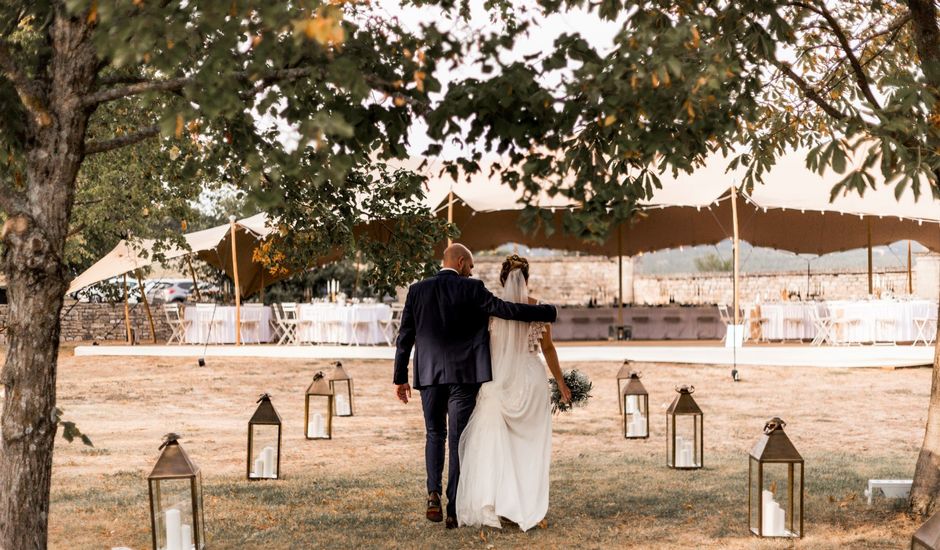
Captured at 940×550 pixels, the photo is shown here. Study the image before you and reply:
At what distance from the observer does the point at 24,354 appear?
411cm

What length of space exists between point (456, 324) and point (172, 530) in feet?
5.82

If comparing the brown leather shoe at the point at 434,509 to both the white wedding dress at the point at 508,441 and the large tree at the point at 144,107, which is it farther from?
the large tree at the point at 144,107

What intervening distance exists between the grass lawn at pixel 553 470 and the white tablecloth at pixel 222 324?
5.80 meters

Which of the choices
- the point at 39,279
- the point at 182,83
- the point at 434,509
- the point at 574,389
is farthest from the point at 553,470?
the point at 182,83

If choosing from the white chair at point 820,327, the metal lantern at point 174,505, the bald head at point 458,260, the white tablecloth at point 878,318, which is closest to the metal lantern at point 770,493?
the bald head at point 458,260

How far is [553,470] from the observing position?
7520 millimetres

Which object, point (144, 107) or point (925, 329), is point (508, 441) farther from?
point (925, 329)

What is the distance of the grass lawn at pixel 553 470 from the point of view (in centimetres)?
550

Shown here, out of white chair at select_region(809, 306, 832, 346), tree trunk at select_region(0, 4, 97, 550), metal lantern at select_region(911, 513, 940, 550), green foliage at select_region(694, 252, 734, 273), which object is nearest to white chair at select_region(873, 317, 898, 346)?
white chair at select_region(809, 306, 832, 346)

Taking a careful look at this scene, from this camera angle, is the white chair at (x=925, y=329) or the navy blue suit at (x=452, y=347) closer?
the navy blue suit at (x=452, y=347)

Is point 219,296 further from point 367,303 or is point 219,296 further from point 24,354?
point 24,354

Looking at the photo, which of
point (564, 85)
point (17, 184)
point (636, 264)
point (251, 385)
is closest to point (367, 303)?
point (251, 385)

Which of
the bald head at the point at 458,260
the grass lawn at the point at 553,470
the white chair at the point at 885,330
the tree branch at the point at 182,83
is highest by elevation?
the tree branch at the point at 182,83

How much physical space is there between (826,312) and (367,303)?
8619 mm
